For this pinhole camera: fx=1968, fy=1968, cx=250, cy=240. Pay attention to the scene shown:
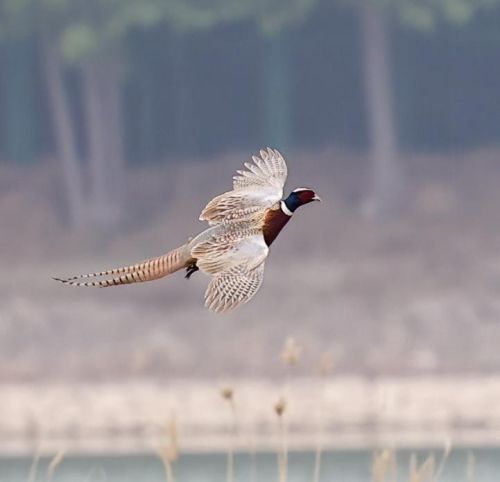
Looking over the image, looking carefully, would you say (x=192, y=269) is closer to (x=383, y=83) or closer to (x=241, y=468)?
(x=241, y=468)

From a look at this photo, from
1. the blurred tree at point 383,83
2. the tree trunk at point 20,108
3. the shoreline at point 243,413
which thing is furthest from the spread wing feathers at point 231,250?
the tree trunk at point 20,108

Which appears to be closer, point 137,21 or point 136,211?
point 137,21

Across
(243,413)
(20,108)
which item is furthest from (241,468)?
(20,108)

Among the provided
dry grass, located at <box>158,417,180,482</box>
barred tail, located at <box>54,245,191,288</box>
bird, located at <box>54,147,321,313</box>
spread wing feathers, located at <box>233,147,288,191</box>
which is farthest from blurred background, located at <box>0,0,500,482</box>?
barred tail, located at <box>54,245,191,288</box>

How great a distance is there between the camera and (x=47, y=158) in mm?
34281

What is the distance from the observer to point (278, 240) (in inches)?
1158

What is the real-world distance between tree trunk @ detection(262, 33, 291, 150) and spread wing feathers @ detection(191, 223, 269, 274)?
96.4 feet

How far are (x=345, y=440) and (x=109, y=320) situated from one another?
720cm

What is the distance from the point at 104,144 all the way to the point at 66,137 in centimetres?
66

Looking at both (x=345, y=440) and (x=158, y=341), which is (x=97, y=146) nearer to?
(x=158, y=341)

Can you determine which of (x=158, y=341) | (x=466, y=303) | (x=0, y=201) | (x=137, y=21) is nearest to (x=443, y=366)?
(x=466, y=303)

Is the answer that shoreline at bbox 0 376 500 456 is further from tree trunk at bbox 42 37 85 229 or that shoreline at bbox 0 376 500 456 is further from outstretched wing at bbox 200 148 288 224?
outstretched wing at bbox 200 148 288 224

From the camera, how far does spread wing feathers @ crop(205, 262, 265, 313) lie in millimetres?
4199

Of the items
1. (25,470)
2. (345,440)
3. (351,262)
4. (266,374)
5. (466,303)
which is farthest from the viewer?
(351,262)
